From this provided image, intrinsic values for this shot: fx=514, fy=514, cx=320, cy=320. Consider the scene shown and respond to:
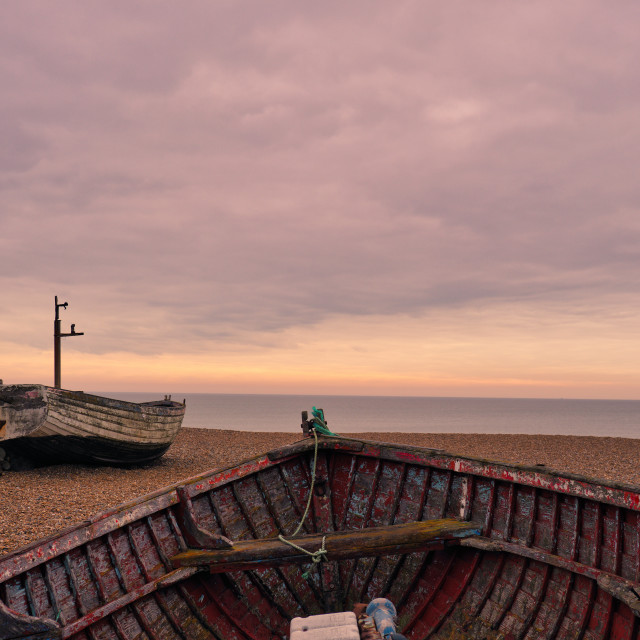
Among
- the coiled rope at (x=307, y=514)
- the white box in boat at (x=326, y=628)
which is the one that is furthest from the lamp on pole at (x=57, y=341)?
the white box in boat at (x=326, y=628)

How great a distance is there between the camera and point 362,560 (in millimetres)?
6074

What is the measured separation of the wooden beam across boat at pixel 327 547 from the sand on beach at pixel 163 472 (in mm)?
1065

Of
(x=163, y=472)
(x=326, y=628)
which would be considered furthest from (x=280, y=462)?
(x=163, y=472)

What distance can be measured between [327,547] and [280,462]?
1519 mm

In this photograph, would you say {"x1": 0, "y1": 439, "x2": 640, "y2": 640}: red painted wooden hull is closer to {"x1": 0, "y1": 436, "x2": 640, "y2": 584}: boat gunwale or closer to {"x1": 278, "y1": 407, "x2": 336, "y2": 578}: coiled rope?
{"x1": 0, "y1": 436, "x2": 640, "y2": 584}: boat gunwale

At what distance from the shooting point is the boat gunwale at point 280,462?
4.26m

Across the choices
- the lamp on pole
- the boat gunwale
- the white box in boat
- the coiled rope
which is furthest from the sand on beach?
the lamp on pole

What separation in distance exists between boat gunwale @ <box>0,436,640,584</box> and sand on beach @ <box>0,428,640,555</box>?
189 millimetres

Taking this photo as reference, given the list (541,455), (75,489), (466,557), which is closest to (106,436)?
(75,489)

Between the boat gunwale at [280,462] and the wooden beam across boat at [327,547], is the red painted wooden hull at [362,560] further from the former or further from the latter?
the wooden beam across boat at [327,547]

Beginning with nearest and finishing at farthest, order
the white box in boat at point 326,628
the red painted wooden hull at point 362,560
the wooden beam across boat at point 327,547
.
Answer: the white box in boat at point 326,628, the red painted wooden hull at point 362,560, the wooden beam across boat at point 327,547

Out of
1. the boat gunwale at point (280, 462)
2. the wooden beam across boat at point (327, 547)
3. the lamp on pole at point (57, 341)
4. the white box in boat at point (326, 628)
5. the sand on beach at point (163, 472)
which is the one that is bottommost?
the sand on beach at point (163, 472)

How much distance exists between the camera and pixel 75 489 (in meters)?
12.9

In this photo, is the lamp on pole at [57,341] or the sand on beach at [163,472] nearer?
the sand on beach at [163,472]
